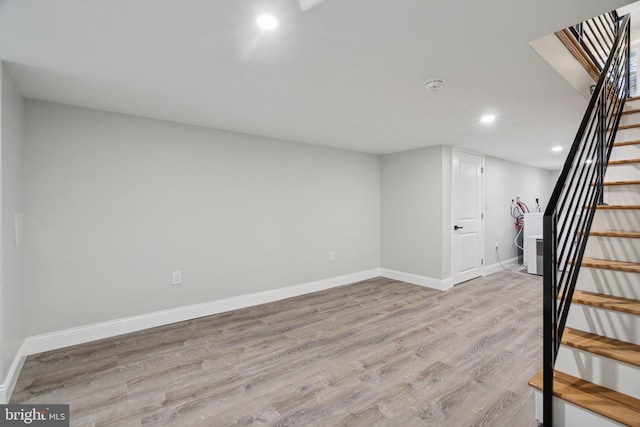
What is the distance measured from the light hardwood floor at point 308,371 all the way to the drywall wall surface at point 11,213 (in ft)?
1.16

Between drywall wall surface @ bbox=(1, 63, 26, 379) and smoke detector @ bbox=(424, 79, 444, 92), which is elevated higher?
smoke detector @ bbox=(424, 79, 444, 92)

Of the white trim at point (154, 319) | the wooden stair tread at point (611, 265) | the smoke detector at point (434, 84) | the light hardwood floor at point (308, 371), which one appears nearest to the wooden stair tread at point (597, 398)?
the light hardwood floor at point (308, 371)

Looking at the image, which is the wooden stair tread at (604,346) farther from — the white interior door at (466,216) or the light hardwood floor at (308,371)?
the white interior door at (466,216)

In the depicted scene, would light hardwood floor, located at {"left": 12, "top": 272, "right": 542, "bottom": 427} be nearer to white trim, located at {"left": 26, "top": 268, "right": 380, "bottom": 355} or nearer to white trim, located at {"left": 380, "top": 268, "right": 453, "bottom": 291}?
white trim, located at {"left": 26, "top": 268, "right": 380, "bottom": 355}

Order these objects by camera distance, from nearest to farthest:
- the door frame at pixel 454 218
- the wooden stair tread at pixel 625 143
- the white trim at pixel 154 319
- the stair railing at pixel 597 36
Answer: the wooden stair tread at pixel 625 143 < the white trim at pixel 154 319 < the stair railing at pixel 597 36 < the door frame at pixel 454 218

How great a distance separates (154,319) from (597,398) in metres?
3.48

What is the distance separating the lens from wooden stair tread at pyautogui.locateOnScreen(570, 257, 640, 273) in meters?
1.66

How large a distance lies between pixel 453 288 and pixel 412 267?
0.67m

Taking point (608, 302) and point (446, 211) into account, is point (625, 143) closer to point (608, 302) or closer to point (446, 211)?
point (608, 302)

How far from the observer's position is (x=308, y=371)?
2.24 meters

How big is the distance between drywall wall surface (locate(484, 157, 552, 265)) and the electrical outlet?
508cm

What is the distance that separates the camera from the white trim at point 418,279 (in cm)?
438

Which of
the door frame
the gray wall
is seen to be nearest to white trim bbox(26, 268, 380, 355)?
the gray wall

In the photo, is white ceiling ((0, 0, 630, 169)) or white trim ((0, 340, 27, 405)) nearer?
white ceiling ((0, 0, 630, 169))
